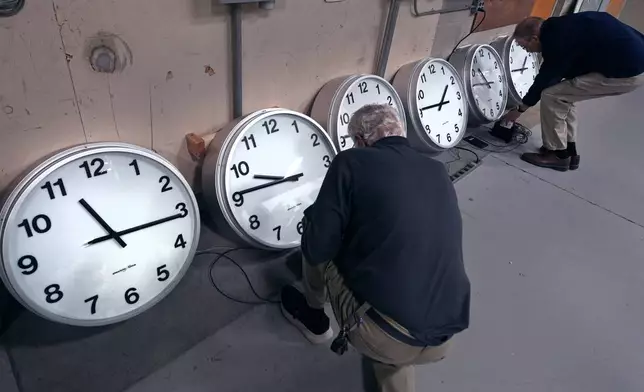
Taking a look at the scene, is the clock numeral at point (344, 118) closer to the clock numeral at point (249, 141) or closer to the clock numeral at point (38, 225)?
the clock numeral at point (249, 141)

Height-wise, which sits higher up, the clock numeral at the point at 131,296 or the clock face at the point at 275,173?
the clock face at the point at 275,173

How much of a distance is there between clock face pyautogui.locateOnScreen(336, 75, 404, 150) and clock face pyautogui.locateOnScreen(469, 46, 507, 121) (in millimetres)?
901

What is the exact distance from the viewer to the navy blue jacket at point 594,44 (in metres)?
2.41

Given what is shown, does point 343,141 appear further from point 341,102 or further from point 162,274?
point 162,274

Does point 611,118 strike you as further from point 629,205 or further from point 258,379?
point 258,379

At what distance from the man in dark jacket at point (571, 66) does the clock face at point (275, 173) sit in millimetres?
1608

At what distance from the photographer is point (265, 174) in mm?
1708

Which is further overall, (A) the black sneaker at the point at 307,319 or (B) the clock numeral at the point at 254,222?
(B) the clock numeral at the point at 254,222

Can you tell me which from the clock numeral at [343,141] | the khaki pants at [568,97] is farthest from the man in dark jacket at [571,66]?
the clock numeral at [343,141]

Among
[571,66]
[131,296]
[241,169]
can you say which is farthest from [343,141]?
[571,66]

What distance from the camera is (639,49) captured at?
2.45m

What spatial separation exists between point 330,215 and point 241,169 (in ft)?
2.11

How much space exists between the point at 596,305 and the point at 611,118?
2728mm

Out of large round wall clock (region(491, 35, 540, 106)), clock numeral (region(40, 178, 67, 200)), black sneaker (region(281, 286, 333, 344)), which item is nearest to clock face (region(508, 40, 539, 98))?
large round wall clock (region(491, 35, 540, 106))
